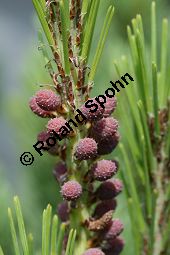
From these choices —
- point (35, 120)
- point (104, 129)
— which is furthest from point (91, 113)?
point (35, 120)

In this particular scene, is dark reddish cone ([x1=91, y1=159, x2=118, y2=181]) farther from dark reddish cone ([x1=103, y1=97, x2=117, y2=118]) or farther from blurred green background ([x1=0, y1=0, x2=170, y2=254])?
blurred green background ([x1=0, y1=0, x2=170, y2=254])

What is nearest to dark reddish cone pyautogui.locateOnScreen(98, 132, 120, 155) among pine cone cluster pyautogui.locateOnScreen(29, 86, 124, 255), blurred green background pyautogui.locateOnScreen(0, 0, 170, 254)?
pine cone cluster pyautogui.locateOnScreen(29, 86, 124, 255)

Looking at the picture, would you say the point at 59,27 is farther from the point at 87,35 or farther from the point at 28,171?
the point at 28,171

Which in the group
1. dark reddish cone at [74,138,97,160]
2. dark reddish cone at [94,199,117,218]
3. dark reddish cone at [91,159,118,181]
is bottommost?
dark reddish cone at [94,199,117,218]

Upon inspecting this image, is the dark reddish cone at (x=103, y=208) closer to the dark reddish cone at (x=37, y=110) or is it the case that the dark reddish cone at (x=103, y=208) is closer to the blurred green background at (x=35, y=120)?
the dark reddish cone at (x=37, y=110)

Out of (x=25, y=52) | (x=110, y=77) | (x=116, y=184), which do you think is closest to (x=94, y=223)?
(x=116, y=184)

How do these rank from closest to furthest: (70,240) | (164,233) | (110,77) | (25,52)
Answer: (70,240) < (164,233) < (110,77) < (25,52)
